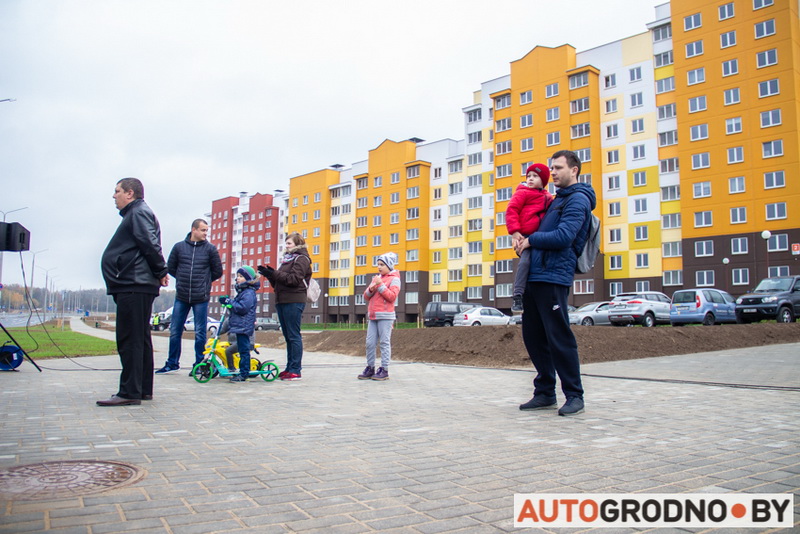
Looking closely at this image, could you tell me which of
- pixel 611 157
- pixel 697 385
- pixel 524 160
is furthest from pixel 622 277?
pixel 697 385

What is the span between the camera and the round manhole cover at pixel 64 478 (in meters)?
2.74

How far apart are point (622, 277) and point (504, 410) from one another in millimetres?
48004

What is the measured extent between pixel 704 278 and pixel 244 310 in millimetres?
44272

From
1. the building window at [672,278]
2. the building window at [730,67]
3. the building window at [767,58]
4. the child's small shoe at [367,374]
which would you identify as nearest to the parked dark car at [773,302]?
the child's small shoe at [367,374]

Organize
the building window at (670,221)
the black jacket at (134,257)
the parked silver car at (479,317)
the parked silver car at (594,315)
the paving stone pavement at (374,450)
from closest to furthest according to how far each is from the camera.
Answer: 1. the paving stone pavement at (374,450)
2. the black jacket at (134,257)
3. the parked silver car at (594,315)
4. the parked silver car at (479,317)
5. the building window at (670,221)

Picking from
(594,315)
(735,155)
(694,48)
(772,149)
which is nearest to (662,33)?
(694,48)

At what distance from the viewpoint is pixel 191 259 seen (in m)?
8.71

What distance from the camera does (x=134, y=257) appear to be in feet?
19.3

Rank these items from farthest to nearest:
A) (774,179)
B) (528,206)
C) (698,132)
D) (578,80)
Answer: (578,80)
(698,132)
(774,179)
(528,206)

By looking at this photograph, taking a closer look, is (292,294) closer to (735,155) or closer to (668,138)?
(735,155)

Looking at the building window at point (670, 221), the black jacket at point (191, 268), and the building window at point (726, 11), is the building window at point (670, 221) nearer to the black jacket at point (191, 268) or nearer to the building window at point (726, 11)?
the building window at point (726, 11)

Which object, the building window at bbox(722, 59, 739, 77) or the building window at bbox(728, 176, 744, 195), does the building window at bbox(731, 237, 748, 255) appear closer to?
the building window at bbox(728, 176, 744, 195)

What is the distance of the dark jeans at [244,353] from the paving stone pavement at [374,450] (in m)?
0.87

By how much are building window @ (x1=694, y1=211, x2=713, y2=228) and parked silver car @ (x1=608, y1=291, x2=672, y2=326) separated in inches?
882
